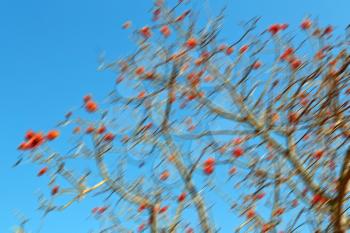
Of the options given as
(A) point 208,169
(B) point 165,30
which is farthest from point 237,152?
(B) point 165,30

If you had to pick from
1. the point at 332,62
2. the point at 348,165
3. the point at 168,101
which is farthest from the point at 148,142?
the point at 348,165

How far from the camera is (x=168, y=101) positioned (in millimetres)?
5543

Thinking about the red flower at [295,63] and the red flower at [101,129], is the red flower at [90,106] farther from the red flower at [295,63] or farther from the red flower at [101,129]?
the red flower at [295,63]

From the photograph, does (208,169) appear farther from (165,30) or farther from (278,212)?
(165,30)

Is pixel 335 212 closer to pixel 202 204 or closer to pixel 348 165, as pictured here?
pixel 348 165

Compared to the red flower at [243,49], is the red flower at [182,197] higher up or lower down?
lower down

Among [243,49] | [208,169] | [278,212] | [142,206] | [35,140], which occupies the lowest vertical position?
[278,212]

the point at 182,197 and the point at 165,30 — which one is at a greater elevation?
the point at 165,30

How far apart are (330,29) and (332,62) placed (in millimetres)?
1918

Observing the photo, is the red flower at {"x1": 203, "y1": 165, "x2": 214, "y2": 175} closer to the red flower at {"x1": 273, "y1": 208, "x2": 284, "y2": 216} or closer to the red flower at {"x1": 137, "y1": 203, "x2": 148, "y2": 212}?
the red flower at {"x1": 273, "y1": 208, "x2": 284, "y2": 216}

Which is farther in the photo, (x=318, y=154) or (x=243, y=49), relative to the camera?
(x=243, y=49)

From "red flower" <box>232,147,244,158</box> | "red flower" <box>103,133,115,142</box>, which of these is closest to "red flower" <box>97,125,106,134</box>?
"red flower" <box>103,133,115,142</box>

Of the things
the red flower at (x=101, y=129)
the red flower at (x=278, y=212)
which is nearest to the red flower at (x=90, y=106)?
the red flower at (x=101, y=129)

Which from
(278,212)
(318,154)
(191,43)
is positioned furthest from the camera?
(191,43)
